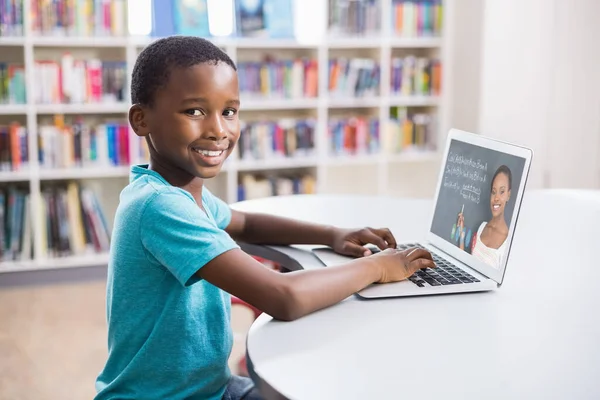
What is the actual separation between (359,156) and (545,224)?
2.44 metres

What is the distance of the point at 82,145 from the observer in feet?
12.1

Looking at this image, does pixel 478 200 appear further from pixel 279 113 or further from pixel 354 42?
A: pixel 279 113

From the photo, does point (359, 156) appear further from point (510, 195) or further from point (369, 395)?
point (369, 395)

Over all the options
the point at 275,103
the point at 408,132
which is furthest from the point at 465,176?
the point at 408,132

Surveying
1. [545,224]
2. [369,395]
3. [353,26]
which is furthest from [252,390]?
[353,26]

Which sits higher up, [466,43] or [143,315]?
[466,43]

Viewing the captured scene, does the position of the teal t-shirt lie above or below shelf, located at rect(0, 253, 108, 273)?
above

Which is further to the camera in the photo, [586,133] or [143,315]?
[586,133]

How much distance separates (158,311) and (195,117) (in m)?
0.32

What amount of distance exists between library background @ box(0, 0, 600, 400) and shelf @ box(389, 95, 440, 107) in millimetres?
15

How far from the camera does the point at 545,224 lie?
177 cm

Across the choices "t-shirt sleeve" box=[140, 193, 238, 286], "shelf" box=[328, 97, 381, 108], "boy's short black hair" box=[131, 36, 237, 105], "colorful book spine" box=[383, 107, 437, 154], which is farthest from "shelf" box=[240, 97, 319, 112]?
"t-shirt sleeve" box=[140, 193, 238, 286]

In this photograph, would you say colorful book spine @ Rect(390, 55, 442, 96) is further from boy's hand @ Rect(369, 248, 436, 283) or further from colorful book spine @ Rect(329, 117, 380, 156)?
boy's hand @ Rect(369, 248, 436, 283)

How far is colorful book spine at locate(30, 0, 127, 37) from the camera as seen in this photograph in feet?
11.7
